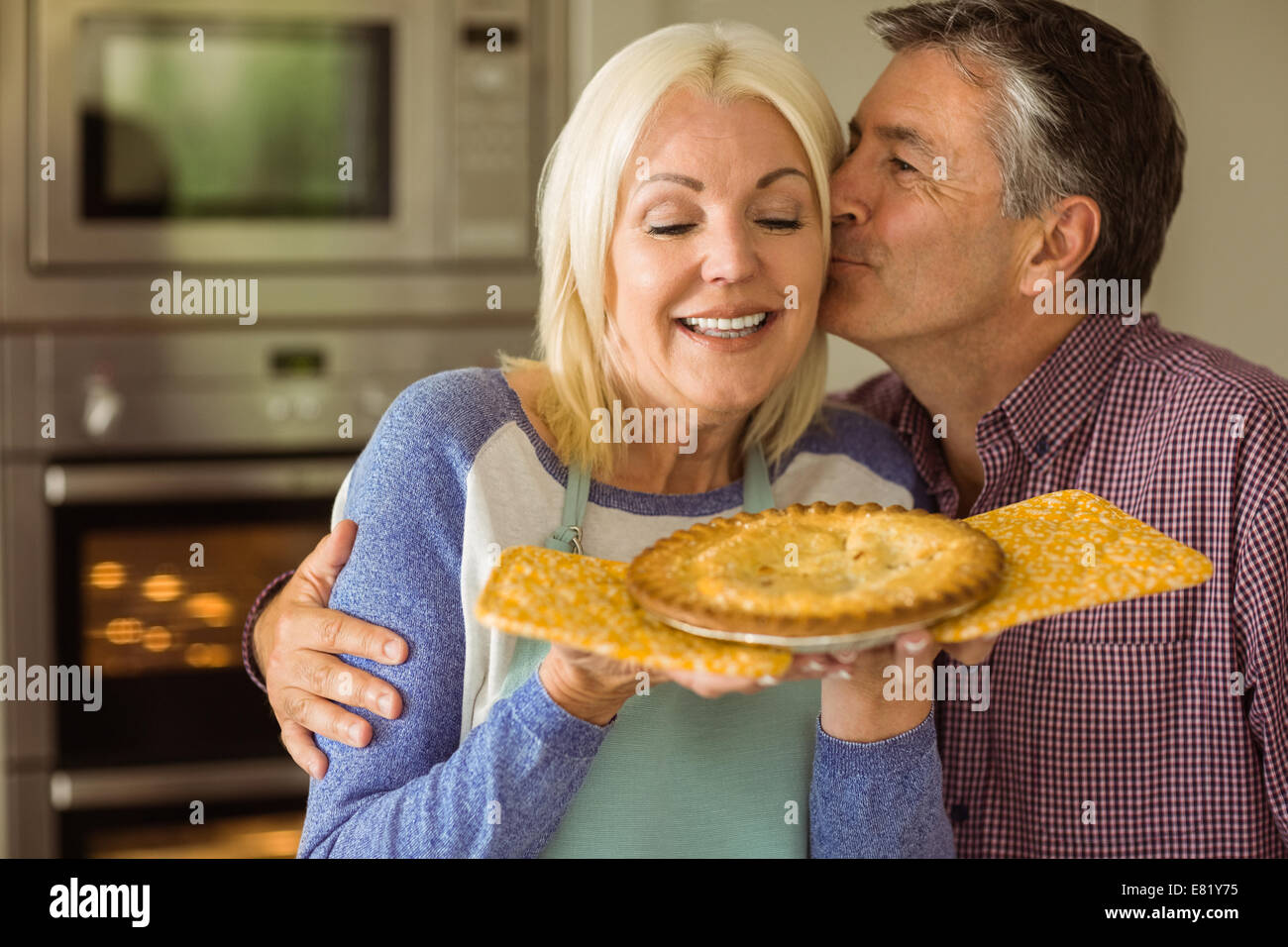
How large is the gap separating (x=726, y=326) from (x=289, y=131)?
4.17 feet

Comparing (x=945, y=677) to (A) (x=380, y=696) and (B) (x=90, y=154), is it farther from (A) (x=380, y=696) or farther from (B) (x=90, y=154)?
(B) (x=90, y=154)

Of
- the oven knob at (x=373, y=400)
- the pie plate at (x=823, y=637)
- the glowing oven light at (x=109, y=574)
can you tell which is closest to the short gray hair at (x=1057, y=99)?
the pie plate at (x=823, y=637)

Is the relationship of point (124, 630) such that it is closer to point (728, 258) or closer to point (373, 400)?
point (373, 400)

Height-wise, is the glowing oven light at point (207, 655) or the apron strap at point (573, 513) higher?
the apron strap at point (573, 513)

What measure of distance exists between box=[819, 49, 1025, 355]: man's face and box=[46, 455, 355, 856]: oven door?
115cm

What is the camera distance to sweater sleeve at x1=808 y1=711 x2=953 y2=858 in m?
Result: 1.27

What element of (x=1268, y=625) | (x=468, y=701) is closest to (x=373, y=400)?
(x=468, y=701)

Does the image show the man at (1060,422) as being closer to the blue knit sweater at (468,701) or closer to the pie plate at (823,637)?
the blue knit sweater at (468,701)

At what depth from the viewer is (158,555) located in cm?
229

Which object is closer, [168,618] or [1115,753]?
[1115,753]

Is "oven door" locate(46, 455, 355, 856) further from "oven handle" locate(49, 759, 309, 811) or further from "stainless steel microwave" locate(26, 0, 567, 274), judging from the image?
"stainless steel microwave" locate(26, 0, 567, 274)

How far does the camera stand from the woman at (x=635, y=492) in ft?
4.05

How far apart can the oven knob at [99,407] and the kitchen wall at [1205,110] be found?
101cm

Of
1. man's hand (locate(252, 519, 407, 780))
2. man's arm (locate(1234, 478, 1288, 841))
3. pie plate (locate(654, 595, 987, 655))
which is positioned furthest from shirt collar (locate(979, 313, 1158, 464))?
man's hand (locate(252, 519, 407, 780))
